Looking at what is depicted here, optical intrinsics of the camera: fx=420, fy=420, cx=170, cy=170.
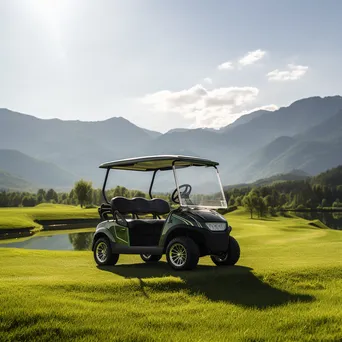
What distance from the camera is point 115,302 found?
371 inches

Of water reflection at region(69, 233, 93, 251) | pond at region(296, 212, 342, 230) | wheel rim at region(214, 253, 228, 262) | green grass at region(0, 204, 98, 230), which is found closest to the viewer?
wheel rim at region(214, 253, 228, 262)

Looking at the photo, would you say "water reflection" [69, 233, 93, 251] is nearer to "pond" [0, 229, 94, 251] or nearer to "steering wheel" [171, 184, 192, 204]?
"pond" [0, 229, 94, 251]

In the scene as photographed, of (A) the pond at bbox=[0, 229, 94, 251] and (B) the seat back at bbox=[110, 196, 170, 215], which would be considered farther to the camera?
(A) the pond at bbox=[0, 229, 94, 251]

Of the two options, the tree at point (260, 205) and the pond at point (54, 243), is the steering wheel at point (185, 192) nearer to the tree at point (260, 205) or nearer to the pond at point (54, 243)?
the pond at point (54, 243)

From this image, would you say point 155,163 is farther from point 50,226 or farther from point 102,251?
point 50,226

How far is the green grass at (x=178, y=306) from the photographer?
7758mm

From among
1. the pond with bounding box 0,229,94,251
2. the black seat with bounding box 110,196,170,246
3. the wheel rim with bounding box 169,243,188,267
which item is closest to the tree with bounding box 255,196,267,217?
the pond with bounding box 0,229,94,251

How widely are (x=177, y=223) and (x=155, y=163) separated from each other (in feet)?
10.4

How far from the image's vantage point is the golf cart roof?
1377 cm

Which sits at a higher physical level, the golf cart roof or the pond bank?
the golf cart roof

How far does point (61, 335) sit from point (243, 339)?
10.8 feet

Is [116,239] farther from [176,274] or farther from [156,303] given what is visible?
[156,303]

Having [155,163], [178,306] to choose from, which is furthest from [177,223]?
[178,306]

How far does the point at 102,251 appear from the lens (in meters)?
15.5
